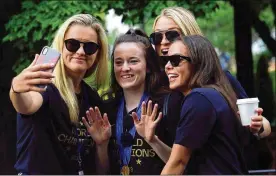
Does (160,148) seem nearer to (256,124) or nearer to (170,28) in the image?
(256,124)

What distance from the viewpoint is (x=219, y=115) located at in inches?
119

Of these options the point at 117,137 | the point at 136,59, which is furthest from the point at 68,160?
the point at 136,59

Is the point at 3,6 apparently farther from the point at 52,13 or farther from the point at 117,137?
the point at 117,137

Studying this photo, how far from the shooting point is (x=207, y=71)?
10.5 feet

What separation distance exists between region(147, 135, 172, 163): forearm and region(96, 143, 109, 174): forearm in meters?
0.45

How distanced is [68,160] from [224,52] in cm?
2294

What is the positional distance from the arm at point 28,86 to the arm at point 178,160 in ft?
2.76

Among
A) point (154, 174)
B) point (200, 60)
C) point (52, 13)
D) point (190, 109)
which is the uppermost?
point (52, 13)

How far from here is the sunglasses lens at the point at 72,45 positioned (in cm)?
374

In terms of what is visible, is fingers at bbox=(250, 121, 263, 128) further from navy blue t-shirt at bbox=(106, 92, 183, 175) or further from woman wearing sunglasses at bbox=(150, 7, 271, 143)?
woman wearing sunglasses at bbox=(150, 7, 271, 143)

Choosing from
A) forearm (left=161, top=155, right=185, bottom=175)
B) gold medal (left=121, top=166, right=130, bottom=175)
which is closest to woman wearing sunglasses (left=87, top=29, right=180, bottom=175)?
gold medal (left=121, top=166, right=130, bottom=175)

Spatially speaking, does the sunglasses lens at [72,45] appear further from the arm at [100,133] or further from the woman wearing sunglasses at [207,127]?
the woman wearing sunglasses at [207,127]

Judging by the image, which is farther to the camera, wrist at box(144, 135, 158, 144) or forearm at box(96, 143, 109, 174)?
forearm at box(96, 143, 109, 174)

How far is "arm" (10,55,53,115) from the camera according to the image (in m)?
3.02
